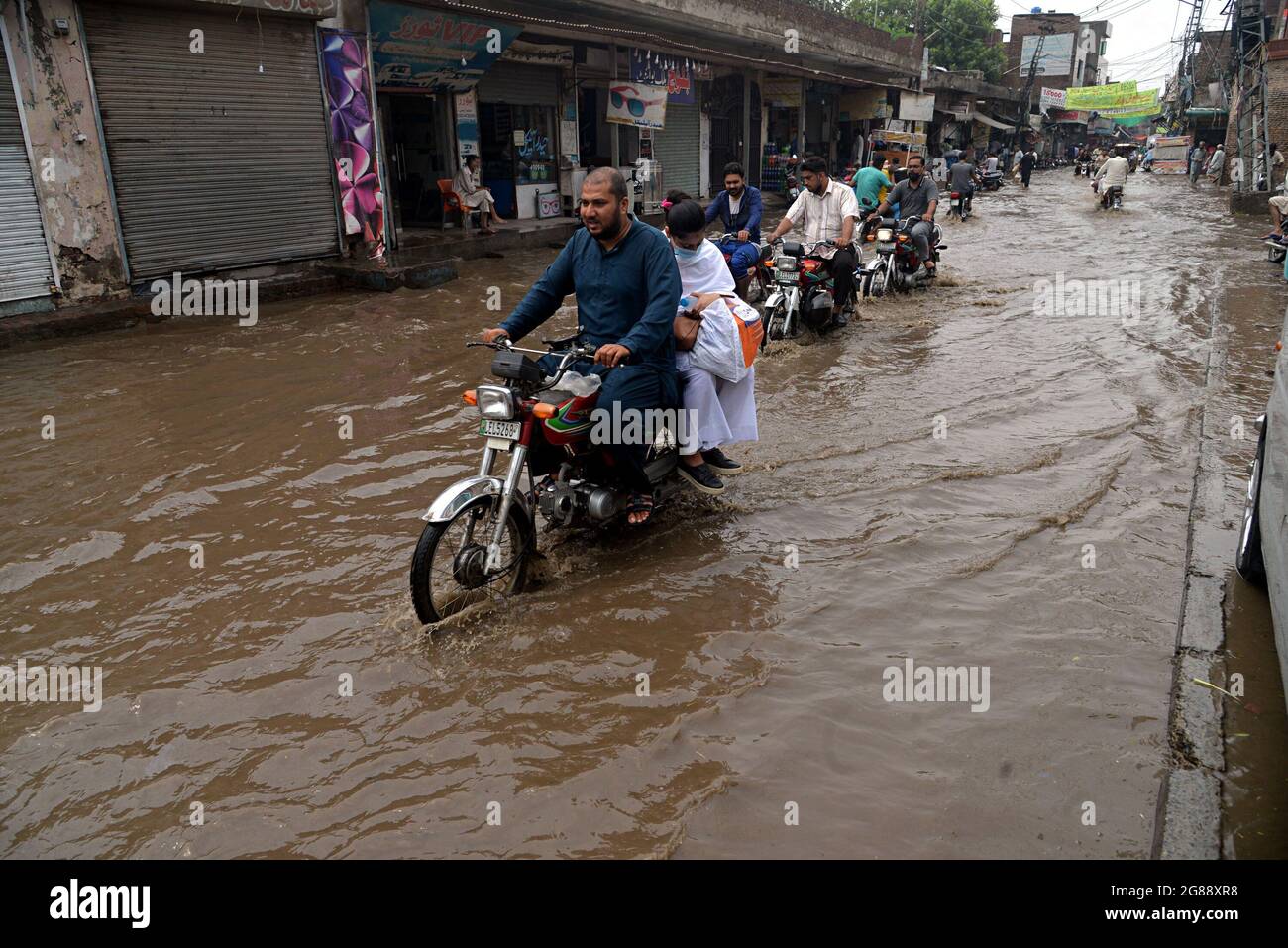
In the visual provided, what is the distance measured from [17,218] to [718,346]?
29.1 ft

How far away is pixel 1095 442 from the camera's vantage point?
6652 millimetres

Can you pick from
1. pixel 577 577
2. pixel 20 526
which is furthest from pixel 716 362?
pixel 20 526

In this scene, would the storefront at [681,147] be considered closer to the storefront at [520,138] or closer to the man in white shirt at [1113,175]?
the storefront at [520,138]

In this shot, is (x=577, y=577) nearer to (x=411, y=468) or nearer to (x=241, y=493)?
(x=411, y=468)

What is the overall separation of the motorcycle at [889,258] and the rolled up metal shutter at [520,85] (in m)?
9.36

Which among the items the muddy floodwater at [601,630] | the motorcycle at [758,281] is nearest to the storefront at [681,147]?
the motorcycle at [758,281]

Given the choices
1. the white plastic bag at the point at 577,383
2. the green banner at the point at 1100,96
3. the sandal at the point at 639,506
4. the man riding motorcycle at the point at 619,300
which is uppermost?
the green banner at the point at 1100,96

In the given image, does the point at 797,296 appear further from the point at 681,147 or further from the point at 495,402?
the point at 681,147

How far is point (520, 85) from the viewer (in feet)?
60.4

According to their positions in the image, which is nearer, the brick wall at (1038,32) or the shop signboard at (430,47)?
the shop signboard at (430,47)

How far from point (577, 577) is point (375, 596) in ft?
3.29

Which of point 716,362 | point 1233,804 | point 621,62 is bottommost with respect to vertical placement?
point 1233,804

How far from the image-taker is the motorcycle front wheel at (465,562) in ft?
12.4

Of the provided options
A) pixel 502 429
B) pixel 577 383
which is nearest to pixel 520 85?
pixel 577 383
